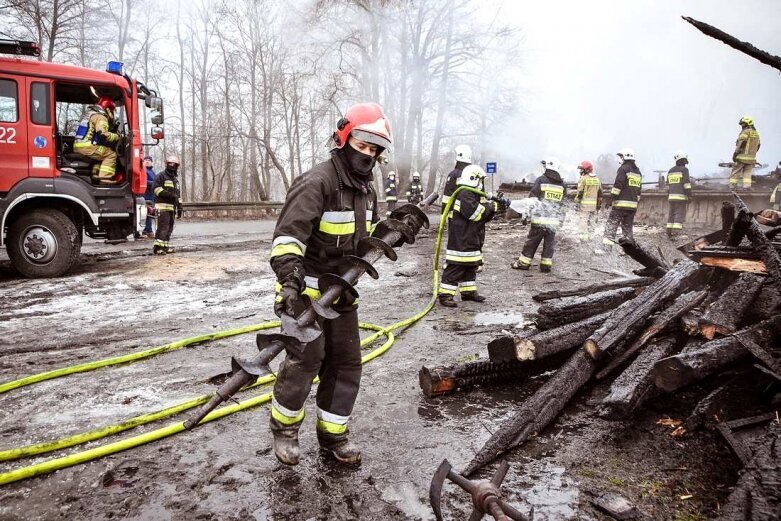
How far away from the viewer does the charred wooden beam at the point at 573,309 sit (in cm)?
426

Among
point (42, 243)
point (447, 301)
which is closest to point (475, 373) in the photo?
point (447, 301)

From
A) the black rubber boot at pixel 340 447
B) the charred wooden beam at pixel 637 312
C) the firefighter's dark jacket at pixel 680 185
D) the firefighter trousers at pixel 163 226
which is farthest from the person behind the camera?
the firefighter's dark jacket at pixel 680 185

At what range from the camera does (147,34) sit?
25594 millimetres

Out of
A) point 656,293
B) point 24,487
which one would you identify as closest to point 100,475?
point 24,487

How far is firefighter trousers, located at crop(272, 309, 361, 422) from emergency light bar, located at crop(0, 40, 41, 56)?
709cm

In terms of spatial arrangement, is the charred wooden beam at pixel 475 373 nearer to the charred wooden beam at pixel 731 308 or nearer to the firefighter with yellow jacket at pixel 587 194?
the charred wooden beam at pixel 731 308

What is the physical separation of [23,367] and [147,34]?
87.8 feet

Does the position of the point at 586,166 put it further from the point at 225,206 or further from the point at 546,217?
the point at 225,206

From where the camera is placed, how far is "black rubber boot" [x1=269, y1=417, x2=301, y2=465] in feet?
8.72

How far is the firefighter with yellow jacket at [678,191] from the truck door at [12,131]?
12632mm

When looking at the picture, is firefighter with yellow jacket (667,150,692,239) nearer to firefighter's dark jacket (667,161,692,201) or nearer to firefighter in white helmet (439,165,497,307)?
firefighter's dark jacket (667,161,692,201)

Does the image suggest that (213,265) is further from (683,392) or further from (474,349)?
(683,392)

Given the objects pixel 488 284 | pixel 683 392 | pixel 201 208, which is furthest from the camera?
pixel 201 208

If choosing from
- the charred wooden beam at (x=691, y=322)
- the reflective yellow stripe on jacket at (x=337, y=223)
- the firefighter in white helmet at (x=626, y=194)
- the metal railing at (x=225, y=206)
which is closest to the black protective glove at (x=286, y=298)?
the reflective yellow stripe on jacket at (x=337, y=223)
